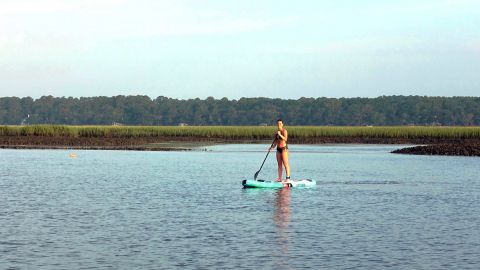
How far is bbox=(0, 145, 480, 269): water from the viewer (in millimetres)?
17422

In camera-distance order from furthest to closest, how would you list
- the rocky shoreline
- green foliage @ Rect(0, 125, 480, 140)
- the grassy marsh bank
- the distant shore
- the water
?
green foliage @ Rect(0, 125, 480, 140), the grassy marsh bank, the distant shore, the rocky shoreline, the water

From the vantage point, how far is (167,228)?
72.0ft

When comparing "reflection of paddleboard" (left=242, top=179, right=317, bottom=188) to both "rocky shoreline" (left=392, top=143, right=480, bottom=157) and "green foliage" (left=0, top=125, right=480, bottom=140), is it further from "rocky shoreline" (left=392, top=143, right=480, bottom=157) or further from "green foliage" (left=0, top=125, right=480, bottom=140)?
"green foliage" (left=0, top=125, right=480, bottom=140)

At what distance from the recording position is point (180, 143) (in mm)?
109062

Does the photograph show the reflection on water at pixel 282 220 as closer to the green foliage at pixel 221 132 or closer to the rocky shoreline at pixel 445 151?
the rocky shoreline at pixel 445 151

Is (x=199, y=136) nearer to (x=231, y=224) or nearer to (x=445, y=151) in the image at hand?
(x=445, y=151)

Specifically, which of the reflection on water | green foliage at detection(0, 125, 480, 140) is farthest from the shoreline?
the reflection on water

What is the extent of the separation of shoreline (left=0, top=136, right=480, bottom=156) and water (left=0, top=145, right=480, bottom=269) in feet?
131

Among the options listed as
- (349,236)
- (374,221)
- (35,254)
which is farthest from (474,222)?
(35,254)

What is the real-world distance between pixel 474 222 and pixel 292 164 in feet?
119

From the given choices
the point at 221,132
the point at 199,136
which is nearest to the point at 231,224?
the point at 199,136

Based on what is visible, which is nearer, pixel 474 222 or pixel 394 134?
pixel 474 222

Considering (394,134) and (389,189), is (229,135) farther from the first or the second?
(389,189)

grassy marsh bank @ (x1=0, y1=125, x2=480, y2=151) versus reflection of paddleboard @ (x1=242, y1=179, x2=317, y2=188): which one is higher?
grassy marsh bank @ (x1=0, y1=125, x2=480, y2=151)
